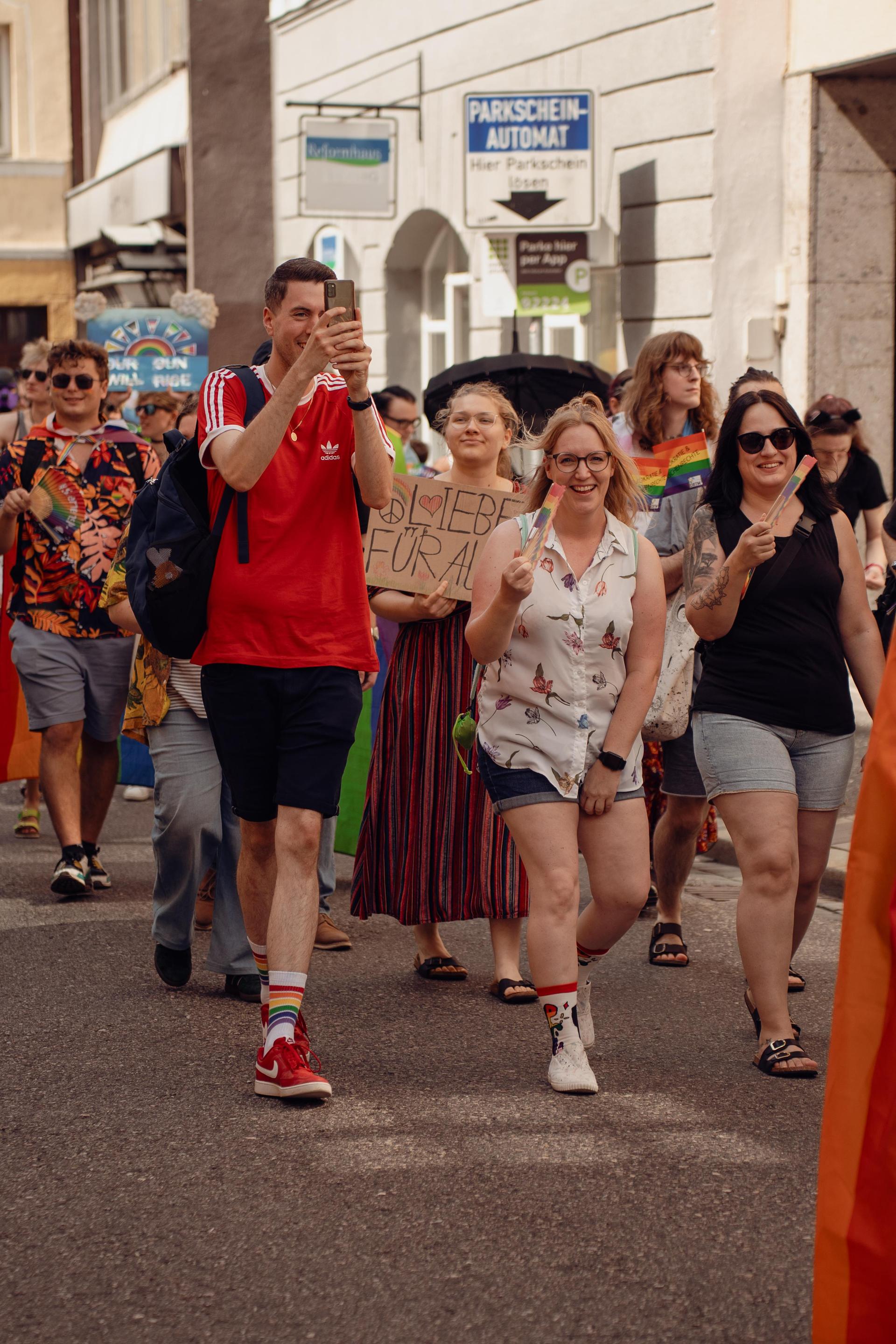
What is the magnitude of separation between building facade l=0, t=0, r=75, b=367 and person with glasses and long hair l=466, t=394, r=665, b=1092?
2857cm

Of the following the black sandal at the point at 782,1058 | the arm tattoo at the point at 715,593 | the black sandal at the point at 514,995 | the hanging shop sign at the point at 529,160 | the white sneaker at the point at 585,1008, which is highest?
the hanging shop sign at the point at 529,160

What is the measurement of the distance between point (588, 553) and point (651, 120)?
9818 mm

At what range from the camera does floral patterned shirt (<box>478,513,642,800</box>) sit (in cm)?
493

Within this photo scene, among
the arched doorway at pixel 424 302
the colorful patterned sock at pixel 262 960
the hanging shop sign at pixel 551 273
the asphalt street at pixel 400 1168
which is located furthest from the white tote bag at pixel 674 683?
the arched doorway at pixel 424 302

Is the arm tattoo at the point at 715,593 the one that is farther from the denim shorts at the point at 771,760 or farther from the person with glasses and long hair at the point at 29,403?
the person with glasses and long hair at the point at 29,403

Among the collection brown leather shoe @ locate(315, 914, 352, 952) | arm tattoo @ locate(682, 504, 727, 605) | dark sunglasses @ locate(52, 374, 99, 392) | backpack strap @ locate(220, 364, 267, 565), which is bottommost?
brown leather shoe @ locate(315, 914, 352, 952)

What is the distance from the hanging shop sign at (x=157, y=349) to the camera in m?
16.5

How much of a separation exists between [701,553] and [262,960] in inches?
65.7

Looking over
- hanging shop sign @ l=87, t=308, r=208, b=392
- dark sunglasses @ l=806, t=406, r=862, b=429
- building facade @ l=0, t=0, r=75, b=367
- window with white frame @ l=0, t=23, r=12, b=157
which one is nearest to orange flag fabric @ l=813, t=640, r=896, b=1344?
dark sunglasses @ l=806, t=406, r=862, b=429

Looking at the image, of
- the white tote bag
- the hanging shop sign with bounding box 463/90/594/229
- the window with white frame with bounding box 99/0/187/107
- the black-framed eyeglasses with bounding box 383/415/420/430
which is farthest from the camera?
the window with white frame with bounding box 99/0/187/107

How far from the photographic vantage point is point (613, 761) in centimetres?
488

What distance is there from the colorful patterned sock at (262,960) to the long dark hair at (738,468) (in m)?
1.76

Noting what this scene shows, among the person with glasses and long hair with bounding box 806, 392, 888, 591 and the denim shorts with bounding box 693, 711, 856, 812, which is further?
the person with glasses and long hair with bounding box 806, 392, 888, 591

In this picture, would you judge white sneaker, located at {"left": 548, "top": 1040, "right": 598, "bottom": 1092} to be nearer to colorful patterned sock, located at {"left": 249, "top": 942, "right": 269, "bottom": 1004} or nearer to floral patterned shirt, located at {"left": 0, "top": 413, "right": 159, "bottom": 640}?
colorful patterned sock, located at {"left": 249, "top": 942, "right": 269, "bottom": 1004}
